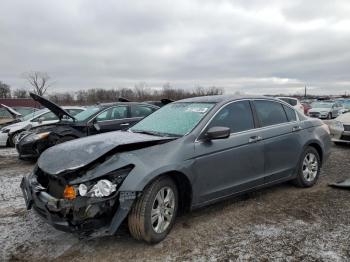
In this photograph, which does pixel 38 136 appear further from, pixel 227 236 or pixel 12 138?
pixel 227 236

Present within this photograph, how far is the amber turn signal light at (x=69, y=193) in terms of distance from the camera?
→ 319cm

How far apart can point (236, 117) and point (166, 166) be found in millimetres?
1511

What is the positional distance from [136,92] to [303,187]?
66855 mm

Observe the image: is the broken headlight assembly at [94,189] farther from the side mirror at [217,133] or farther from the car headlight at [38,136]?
the car headlight at [38,136]

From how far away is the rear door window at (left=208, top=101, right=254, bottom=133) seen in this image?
4402 millimetres

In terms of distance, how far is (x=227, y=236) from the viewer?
3746 mm

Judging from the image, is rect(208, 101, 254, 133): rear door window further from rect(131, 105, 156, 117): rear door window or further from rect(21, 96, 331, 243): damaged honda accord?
rect(131, 105, 156, 117): rear door window

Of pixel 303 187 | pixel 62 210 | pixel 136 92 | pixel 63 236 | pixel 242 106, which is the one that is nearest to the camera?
pixel 62 210

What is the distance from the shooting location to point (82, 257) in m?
3.33

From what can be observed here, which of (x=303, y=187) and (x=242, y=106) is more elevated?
(x=242, y=106)

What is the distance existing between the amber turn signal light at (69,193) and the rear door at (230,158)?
135 centimetres

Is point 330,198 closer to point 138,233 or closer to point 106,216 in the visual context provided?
point 138,233

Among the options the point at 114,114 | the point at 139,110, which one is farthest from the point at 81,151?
the point at 139,110

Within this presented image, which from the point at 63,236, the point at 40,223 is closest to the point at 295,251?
the point at 63,236
